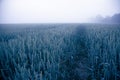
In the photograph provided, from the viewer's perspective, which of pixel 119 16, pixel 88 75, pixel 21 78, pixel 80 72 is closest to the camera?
pixel 21 78

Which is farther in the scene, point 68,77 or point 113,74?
point 68,77

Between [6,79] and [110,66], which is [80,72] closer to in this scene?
[110,66]

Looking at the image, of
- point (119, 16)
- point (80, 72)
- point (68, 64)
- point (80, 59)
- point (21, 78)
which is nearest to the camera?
point (21, 78)

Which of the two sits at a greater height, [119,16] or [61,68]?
[119,16]

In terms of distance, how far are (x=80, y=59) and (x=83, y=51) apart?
0.74 m

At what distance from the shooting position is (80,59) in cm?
399

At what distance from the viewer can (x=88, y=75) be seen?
2.87m

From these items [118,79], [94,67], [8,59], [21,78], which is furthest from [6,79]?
[118,79]

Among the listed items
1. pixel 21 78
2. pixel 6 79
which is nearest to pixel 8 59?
pixel 6 79

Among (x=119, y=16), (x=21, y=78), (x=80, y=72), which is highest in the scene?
(x=119, y=16)

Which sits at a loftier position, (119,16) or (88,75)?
(119,16)

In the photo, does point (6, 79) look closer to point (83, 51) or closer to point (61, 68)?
point (61, 68)

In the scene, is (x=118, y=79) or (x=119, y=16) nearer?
(x=118, y=79)

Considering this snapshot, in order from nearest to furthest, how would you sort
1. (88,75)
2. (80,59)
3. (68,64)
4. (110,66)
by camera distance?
(110,66)
(88,75)
(68,64)
(80,59)
